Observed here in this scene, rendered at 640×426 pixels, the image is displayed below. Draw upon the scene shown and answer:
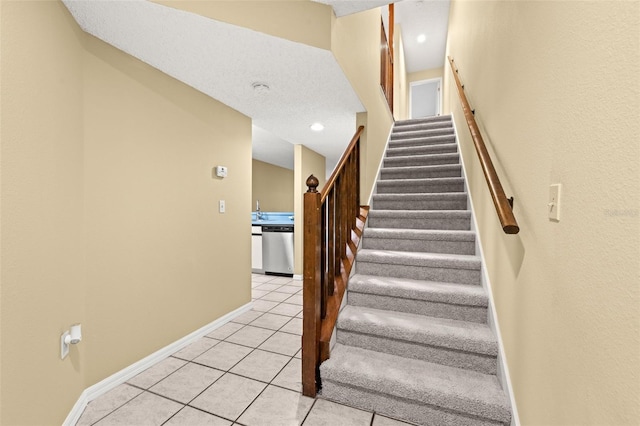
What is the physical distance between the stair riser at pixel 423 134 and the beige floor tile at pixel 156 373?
13.4ft

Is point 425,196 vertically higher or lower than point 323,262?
higher

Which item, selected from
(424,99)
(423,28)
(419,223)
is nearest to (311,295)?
(419,223)

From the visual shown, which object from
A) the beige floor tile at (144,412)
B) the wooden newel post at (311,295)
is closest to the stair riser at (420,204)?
the wooden newel post at (311,295)

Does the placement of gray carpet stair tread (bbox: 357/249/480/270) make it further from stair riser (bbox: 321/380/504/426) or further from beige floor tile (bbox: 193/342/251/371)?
beige floor tile (bbox: 193/342/251/371)

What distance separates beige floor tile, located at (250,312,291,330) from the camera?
273 cm

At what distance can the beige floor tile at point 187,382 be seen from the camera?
1.71 metres

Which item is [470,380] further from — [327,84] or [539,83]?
[327,84]

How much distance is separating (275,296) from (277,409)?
2.17 metres

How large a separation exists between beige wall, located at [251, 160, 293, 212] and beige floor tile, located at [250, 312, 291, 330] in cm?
459

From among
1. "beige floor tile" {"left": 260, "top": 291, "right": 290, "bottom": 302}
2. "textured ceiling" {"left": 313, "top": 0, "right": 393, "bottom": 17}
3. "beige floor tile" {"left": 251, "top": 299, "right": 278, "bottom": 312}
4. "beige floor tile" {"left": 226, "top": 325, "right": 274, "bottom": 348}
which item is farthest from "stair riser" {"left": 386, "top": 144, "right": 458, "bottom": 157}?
"beige floor tile" {"left": 226, "top": 325, "right": 274, "bottom": 348}

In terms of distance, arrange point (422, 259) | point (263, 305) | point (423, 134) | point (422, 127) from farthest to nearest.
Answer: point (422, 127) → point (423, 134) → point (263, 305) → point (422, 259)

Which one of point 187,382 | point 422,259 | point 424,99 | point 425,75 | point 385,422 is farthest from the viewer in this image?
point 424,99

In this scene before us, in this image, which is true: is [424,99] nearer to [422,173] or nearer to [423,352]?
[422,173]

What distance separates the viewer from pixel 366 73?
3004 mm
